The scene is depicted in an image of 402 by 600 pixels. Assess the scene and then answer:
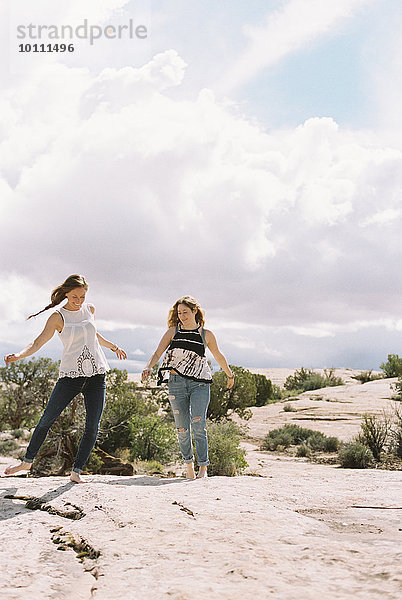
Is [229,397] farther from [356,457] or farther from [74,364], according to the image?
[74,364]

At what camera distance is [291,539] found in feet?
11.0

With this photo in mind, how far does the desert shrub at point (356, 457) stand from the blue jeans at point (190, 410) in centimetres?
647

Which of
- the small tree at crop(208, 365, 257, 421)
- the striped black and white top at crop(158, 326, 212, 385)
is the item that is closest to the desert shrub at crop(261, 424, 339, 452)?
the small tree at crop(208, 365, 257, 421)

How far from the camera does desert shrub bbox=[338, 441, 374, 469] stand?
455 inches

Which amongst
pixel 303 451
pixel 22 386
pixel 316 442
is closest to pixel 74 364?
pixel 303 451

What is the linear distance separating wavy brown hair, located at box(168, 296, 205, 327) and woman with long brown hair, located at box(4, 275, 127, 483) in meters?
1.13

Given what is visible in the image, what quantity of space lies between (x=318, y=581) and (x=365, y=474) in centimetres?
438

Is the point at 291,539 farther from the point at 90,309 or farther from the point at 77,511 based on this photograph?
the point at 90,309

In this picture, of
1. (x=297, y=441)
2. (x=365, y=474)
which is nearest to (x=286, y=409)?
(x=297, y=441)

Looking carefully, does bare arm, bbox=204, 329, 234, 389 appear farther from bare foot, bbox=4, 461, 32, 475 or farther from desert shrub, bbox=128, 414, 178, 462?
desert shrub, bbox=128, 414, 178, 462

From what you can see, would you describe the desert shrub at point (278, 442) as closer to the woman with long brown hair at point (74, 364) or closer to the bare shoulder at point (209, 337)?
the bare shoulder at point (209, 337)

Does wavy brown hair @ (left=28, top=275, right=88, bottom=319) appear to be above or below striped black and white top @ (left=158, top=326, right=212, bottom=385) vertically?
above

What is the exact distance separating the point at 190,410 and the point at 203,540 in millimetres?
2917

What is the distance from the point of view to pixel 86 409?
17.9ft
